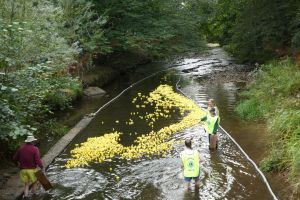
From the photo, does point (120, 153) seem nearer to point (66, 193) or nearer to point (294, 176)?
point (66, 193)

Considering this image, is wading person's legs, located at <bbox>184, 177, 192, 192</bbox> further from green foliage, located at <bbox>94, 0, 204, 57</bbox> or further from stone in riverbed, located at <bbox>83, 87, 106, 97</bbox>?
green foliage, located at <bbox>94, 0, 204, 57</bbox>

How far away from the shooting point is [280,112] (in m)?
15.5

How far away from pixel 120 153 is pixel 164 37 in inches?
737

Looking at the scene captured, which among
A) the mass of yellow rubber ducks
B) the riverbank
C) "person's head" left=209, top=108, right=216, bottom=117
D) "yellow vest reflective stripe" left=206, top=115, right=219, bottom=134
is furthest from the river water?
"person's head" left=209, top=108, right=216, bottom=117

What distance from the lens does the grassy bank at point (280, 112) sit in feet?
39.6

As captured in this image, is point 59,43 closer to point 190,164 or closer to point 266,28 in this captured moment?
point 190,164

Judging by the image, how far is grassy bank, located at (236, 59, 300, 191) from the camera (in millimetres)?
12070

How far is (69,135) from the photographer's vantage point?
18.2 m

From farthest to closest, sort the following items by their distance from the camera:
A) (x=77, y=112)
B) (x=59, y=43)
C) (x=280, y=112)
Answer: (x=77, y=112) < (x=59, y=43) < (x=280, y=112)

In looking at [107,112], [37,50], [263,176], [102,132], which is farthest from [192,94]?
[263,176]

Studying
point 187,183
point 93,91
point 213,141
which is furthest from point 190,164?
point 93,91

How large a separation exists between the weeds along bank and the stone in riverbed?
4.22 feet

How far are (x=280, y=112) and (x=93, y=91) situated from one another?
15.4 meters

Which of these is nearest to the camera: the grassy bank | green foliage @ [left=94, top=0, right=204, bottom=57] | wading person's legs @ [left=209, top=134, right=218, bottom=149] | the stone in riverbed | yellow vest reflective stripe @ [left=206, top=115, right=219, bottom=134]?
the grassy bank
